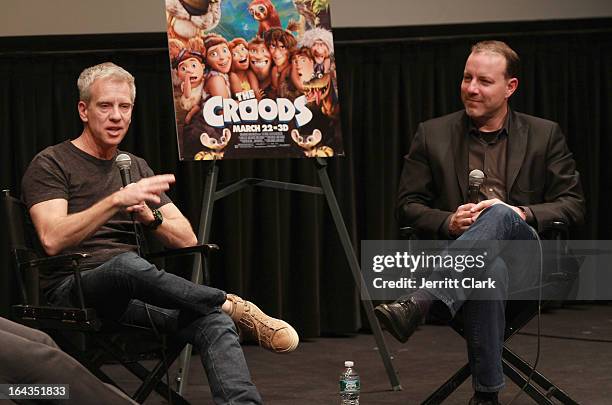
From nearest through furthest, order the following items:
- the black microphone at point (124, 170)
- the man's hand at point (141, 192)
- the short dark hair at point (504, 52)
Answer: the man's hand at point (141, 192) < the black microphone at point (124, 170) < the short dark hair at point (504, 52)

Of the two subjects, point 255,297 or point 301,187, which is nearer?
point 301,187

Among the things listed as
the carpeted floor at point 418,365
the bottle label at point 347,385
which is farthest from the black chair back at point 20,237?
the bottle label at point 347,385

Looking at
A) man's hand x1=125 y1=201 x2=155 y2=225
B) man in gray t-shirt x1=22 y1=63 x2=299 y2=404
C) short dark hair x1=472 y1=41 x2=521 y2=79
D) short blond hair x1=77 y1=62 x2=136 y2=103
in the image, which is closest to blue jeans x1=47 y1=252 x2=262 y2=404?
man in gray t-shirt x1=22 y1=63 x2=299 y2=404

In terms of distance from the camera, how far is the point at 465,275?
292cm

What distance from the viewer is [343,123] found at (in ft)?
17.5

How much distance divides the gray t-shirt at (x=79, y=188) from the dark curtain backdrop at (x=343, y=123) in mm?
1955

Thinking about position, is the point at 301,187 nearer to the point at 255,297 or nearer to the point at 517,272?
the point at 517,272

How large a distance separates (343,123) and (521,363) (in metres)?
2.50

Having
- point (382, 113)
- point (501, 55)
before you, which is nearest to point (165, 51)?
point (382, 113)

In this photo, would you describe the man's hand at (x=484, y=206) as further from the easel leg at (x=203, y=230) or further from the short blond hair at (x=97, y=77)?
the short blond hair at (x=97, y=77)

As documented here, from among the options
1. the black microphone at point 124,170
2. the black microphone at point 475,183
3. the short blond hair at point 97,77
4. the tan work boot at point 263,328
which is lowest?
the tan work boot at point 263,328

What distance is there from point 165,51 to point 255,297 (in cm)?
148

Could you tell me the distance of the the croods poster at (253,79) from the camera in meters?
3.74

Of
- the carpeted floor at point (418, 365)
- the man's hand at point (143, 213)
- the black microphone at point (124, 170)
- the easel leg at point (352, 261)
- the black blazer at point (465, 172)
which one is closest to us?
the black microphone at point (124, 170)
